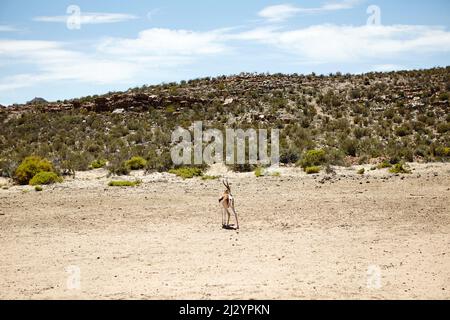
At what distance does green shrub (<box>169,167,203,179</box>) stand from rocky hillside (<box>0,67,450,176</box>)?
1.42m

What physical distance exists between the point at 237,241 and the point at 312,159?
12.9 meters

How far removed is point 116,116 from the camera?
40.0 metres

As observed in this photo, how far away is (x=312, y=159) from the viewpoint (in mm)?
23906

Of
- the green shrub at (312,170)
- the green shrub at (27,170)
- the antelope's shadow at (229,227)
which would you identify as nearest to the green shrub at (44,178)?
the green shrub at (27,170)

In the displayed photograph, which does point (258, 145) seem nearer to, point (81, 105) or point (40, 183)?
point (40, 183)

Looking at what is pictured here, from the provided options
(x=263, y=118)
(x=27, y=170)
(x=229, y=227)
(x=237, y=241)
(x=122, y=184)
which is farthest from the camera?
(x=263, y=118)

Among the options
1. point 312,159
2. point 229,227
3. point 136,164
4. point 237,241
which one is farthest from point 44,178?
point 237,241

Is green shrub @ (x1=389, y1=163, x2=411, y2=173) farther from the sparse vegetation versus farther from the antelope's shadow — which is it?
the antelope's shadow

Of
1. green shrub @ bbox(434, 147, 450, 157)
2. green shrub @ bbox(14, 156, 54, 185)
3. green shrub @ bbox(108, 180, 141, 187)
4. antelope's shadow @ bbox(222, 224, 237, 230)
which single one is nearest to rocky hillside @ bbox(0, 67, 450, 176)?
green shrub @ bbox(434, 147, 450, 157)

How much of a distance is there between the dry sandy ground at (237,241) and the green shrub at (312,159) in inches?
143

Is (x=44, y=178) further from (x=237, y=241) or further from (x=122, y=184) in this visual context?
(x=237, y=241)

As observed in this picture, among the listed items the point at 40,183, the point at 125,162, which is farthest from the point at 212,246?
the point at 125,162

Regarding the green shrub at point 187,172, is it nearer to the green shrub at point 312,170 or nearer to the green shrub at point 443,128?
the green shrub at point 312,170
